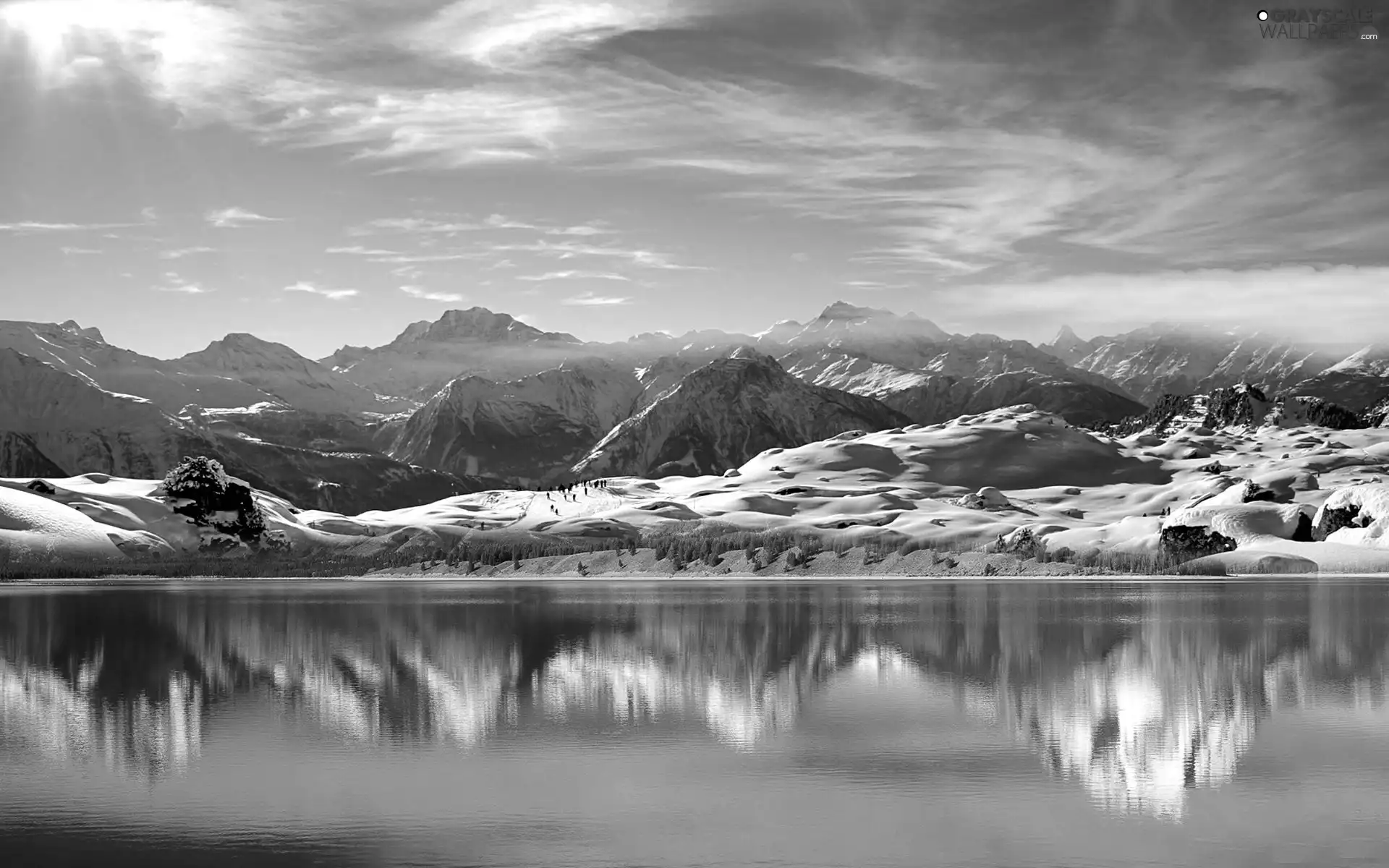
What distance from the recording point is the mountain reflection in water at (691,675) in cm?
3975

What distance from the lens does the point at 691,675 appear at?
5591 centimetres

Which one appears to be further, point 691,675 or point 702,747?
point 691,675

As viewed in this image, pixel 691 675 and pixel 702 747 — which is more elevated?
pixel 702 747

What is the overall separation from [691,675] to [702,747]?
17122 mm

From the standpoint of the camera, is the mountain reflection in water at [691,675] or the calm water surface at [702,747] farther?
the mountain reflection in water at [691,675]

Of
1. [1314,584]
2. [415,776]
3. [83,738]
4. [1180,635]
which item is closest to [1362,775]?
[415,776]

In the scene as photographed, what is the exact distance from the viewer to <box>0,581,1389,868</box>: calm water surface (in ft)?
91.8

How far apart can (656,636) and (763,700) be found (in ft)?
91.0

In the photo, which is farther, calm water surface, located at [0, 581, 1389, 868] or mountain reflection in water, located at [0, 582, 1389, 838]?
mountain reflection in water, located at [0, 582, 1389, 838]

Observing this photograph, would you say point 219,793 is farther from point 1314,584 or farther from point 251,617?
point 1314,584

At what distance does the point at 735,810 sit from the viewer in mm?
30766

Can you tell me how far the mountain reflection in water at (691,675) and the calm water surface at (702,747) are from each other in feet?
0.82

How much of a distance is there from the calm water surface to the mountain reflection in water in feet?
0.82

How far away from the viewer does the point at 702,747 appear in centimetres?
3881
